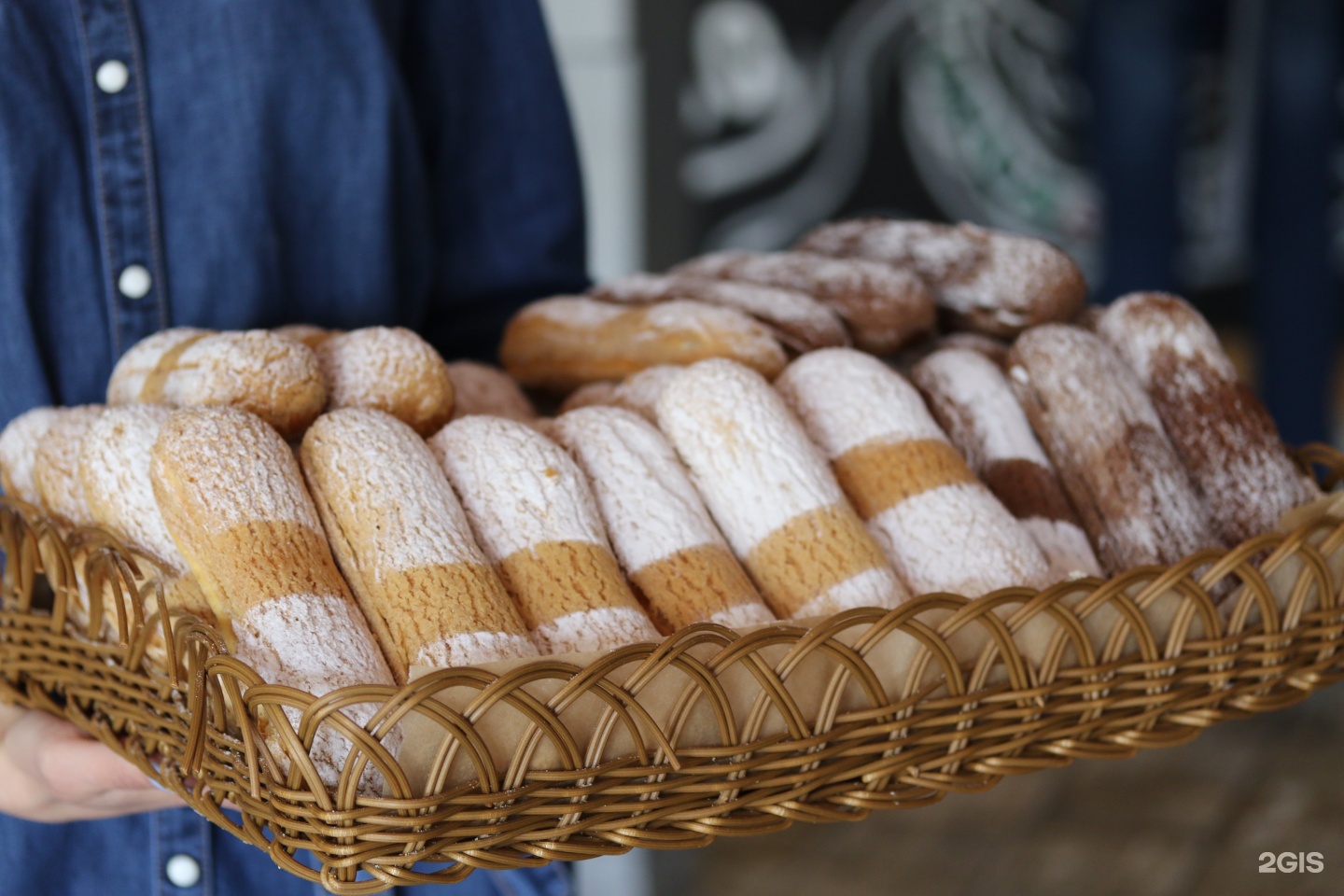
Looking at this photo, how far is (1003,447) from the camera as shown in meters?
0.87

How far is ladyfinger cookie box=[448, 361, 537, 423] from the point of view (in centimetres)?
92

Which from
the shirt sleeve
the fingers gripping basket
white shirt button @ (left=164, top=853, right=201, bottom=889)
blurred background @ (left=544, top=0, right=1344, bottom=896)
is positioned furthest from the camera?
blurred background @ (left=544, top=0, right=1344, bottom=896)

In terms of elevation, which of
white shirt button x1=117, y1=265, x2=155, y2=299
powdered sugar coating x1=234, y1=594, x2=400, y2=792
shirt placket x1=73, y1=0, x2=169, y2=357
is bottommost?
powdered sugar coating x1=234, y1=594, x2=400, y2=792

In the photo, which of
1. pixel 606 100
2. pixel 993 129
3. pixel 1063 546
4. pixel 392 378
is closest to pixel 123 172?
pixel 392 378

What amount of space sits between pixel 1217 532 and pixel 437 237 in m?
0.84

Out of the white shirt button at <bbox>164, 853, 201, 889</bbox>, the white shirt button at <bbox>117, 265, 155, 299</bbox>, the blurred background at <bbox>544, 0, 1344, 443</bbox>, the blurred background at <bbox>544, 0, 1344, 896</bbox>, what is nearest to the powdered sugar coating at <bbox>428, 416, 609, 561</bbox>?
the white shirt button at <bbox>117, 265, 155, 299</bbox>

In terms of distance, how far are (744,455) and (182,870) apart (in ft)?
2.01

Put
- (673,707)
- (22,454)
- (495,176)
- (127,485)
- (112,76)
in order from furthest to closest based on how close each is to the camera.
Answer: (495,176) → (112,76) → (22,454) → (127,485) → (673,707)

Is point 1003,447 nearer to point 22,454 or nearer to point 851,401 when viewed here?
point 851,401

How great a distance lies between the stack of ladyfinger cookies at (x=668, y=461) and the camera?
2.16 ft

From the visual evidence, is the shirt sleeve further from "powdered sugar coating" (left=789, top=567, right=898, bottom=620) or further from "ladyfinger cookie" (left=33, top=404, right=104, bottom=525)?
"powdered sugar coating" (left=789, top=567, right=898, bottom=620)

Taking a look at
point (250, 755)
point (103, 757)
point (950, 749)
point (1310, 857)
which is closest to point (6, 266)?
point (103, 757)

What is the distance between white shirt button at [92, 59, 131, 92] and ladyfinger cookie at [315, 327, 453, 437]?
12.2 inches

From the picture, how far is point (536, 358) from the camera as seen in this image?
100cm
